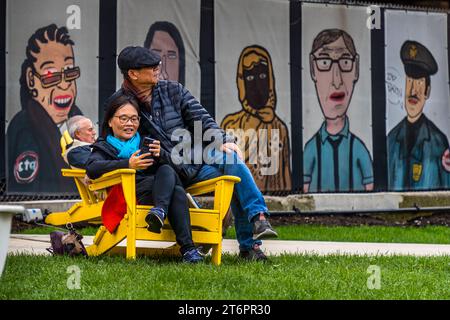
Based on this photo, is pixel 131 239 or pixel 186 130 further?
pixel 186 130

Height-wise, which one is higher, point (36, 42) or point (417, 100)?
point (36, 42)

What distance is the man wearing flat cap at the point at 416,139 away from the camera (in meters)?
13.7

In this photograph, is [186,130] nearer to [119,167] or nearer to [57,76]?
[119,167]

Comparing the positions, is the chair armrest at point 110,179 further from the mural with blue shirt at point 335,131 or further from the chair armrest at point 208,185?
the mural with blue shirt at point 335,131

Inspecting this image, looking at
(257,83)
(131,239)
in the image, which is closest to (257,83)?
(257,83)

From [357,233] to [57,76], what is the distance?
4089mm

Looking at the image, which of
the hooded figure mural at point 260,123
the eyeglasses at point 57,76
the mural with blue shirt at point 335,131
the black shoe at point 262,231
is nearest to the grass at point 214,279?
the black shoe at point 262,231

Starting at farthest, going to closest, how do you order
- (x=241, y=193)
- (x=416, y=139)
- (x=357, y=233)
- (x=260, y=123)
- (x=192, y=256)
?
(x=416, y=139), (x=260, y=123), (x=357, y=233), (x=241, y=193), (x=192, y=256)

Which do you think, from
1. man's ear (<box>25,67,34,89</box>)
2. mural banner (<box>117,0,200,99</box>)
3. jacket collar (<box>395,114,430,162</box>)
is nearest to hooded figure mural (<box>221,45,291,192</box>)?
mural banner (<box>117,0,200,99</box>)

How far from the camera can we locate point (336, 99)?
13320 mm

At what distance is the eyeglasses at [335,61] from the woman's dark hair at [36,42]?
363cm
